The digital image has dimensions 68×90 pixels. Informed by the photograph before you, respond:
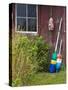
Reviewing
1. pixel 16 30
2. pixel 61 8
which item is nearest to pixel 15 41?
pixel 16 30

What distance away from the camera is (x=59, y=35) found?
5855 millimetres

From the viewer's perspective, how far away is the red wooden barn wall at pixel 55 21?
5.74 m

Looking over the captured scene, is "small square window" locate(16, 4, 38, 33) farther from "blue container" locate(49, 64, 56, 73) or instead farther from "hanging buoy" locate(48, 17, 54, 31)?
"blue container" locate(49, 64, 56, 73)

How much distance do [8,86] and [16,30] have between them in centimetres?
94

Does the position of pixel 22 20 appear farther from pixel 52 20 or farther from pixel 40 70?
pixel 40 70

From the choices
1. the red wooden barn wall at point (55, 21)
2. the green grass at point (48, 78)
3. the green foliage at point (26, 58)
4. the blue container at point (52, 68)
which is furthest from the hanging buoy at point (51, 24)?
the green grass at point (48, 78)

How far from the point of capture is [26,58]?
569 cm

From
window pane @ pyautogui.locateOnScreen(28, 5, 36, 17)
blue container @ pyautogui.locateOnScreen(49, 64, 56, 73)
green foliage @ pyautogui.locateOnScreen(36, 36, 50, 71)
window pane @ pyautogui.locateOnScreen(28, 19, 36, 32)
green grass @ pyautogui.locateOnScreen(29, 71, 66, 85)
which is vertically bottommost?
green grass @ pyautogui.locateOnScreen(29, 71, 66, 85)

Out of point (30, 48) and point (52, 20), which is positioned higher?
point (52, 20)

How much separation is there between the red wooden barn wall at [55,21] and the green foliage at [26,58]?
13cm

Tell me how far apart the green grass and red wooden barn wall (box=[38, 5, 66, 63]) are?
270 mm

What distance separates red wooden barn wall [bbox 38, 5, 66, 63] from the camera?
18.8 feet

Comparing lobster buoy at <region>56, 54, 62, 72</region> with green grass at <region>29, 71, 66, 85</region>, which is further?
lobster buoy at <region>56, 54, 62, 72</region>

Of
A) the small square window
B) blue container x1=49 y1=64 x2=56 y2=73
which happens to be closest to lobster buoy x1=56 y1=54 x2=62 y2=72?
blue container x1=49 y1=64 x2=56 y2=73
